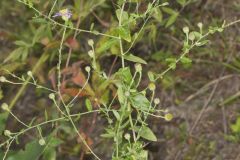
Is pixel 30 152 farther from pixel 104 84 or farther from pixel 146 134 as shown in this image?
pixel 146 134

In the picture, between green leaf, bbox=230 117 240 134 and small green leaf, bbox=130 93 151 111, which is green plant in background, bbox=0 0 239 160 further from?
green leaf, bbox=230 117 240 134

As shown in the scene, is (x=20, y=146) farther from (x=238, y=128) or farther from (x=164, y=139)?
→ (x=238, y=128)

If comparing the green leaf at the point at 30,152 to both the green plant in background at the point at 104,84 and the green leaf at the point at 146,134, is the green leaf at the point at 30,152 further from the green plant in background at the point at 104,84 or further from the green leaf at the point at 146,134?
the green leaf at the point at 146,134

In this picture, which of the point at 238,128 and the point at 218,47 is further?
the point at 218,47

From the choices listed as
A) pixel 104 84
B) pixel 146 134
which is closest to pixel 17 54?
pixel 104 84

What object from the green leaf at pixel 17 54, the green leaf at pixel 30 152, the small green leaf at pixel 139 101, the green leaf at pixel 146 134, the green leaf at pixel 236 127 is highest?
the small green leaf at pixel 139 101

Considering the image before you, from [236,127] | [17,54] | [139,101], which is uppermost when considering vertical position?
[139,101]

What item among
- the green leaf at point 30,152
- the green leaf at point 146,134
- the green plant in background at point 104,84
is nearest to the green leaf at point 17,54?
the green plant in background at point 104,84

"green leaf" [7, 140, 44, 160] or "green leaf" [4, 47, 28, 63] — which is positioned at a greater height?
"green leaf" [4, 47, 28, 63]

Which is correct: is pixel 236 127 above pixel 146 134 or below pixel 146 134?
below

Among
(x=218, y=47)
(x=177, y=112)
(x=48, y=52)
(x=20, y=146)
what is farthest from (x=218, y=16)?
(x=20, y=146)

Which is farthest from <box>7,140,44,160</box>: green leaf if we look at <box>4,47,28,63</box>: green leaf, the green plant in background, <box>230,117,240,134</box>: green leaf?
<box>230,117,240,134</box>: green leaf
